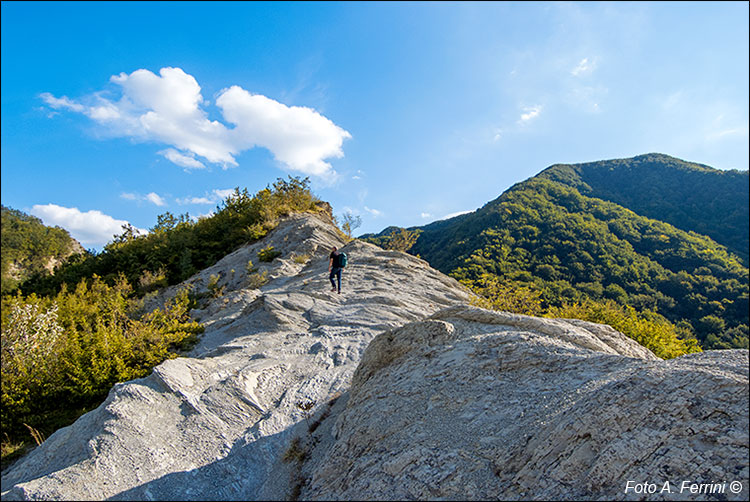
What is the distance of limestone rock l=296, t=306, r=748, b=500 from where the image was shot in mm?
2627

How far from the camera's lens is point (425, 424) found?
413cm

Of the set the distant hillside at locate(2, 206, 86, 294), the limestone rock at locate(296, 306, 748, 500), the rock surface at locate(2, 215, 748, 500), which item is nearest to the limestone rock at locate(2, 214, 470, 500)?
the rock surface at locate(2, 215, 748, 500)

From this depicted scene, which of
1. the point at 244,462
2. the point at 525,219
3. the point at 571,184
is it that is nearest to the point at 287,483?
the point at 244,462

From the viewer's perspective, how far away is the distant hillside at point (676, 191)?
6519cm

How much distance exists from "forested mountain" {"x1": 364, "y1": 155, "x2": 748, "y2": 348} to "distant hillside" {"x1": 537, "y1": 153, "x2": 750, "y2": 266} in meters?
0.33

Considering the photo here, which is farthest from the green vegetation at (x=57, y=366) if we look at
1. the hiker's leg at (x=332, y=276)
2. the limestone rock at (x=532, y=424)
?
the hiker's leg at (x=332, y=276)

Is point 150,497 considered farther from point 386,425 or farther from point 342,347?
point 342,347

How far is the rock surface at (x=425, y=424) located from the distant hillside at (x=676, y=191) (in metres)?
73.7

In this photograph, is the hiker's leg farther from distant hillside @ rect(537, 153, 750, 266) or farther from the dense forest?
distant hillside @ rect(537, 153, 750, 266)

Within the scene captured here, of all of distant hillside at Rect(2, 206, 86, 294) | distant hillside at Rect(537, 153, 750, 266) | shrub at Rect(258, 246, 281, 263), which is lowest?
shrub at Rect(258, 246, 281, 263)

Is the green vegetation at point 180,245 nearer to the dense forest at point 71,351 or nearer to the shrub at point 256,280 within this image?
the dense forest at point 71,351

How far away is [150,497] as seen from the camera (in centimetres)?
412

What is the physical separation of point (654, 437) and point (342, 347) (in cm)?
683

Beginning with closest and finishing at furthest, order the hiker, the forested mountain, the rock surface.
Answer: the rock surface
the hiker
the forested mountain
